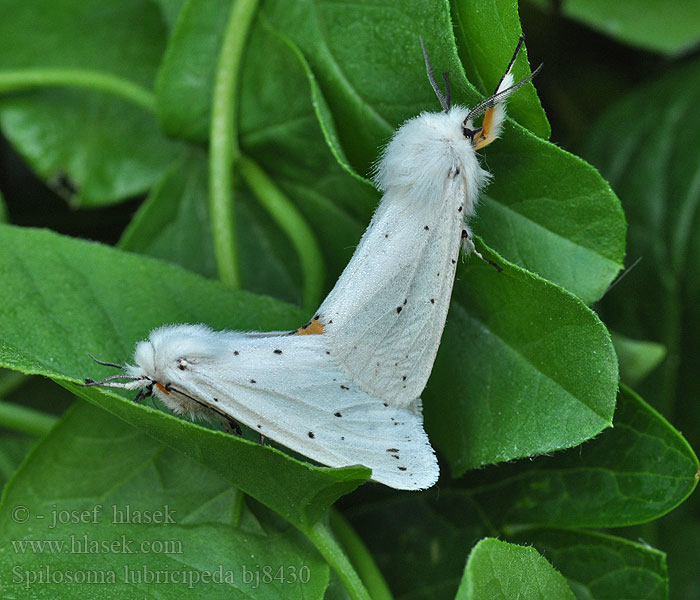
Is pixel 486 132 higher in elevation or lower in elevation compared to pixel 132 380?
higher

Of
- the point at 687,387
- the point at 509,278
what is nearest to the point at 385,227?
the point at 509,278

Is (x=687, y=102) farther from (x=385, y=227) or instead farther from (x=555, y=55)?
(x=385, y=227)

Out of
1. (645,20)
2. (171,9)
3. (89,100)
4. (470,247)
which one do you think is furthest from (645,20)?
(89,100)

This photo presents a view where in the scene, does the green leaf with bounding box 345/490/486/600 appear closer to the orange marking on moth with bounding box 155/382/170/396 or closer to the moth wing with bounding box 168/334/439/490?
the moth wing with bounding box 168/334/439/490

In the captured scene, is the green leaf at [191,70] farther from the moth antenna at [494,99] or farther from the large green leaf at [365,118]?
the moth antenna at [494,99]

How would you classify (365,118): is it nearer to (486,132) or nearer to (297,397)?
(486,132)

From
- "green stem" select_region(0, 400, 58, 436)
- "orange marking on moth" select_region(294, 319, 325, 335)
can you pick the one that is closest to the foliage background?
"green stem" select_region(0, 400, 58, 436)

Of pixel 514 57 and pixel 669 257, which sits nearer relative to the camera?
pixel 514 57
